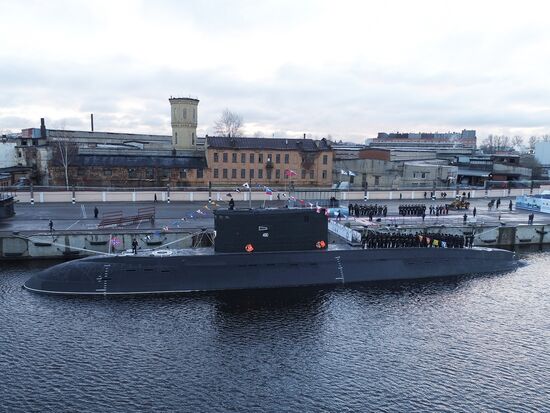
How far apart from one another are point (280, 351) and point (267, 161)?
49.4 meters

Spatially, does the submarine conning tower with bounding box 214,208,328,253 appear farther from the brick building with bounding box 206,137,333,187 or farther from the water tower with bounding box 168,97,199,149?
the water tower with bounding box 168,97,199,149

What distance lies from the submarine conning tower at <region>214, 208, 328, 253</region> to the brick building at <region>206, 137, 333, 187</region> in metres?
36.1

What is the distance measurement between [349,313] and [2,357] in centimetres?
1763

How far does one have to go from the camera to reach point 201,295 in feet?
93.0

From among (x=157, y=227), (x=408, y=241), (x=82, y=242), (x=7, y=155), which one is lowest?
(x=82, y=242)

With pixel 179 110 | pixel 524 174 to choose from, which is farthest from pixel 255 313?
pixel 524 174

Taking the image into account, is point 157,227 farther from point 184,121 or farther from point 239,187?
point 184,121

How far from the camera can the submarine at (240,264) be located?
92.8ft

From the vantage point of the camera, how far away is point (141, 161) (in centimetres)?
6644

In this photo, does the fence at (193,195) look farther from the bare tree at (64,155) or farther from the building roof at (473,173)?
the building roof at (473,173)

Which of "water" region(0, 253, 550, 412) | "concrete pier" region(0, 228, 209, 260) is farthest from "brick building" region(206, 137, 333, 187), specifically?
"water" region(0, 253, 550, 412)

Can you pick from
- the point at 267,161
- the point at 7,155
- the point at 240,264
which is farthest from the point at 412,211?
the point at 7,155

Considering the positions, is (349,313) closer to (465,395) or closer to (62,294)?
(465,395)

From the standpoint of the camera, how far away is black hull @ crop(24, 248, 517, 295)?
92.4ft
